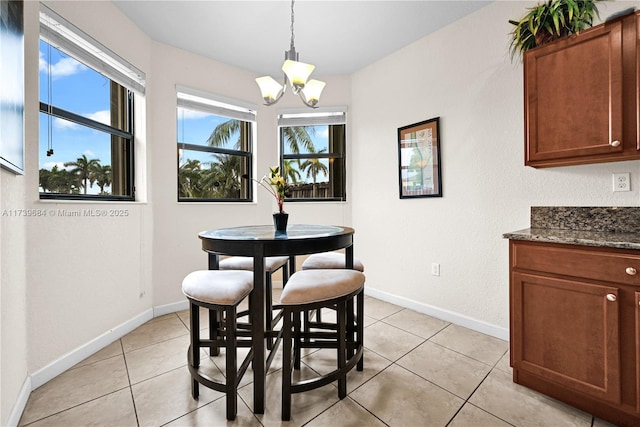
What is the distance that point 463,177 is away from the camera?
2.44 m

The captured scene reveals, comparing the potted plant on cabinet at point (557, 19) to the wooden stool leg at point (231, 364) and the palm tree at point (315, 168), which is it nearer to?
the palm tree at point (315, 168)

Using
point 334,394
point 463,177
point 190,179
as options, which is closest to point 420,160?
point 463,177

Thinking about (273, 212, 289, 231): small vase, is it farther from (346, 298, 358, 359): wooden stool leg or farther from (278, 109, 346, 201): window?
(278, 109, 346, 201): window

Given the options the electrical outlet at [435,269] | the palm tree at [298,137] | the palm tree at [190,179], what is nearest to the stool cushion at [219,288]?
the palm tree at [190,179]

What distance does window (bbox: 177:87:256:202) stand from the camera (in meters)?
2.99

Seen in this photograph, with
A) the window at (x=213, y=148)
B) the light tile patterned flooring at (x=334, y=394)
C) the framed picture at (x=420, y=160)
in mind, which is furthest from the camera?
the window at (x=213, y=148)

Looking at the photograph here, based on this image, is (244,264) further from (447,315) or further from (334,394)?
(447,315)

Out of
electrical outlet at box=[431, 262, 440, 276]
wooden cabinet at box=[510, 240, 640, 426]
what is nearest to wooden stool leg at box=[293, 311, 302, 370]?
wooden cabinet at box=[510, 240, 640, 426]

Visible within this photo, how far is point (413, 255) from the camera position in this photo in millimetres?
2855

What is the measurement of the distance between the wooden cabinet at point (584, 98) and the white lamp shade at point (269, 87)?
1.67 meters

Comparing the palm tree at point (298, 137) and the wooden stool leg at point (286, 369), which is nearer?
the wooden stool leg at point (286, 369)

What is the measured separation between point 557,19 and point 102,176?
3.40 meters

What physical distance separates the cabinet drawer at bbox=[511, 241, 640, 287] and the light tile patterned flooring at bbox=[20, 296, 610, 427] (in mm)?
738

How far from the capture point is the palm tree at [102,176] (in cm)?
222
